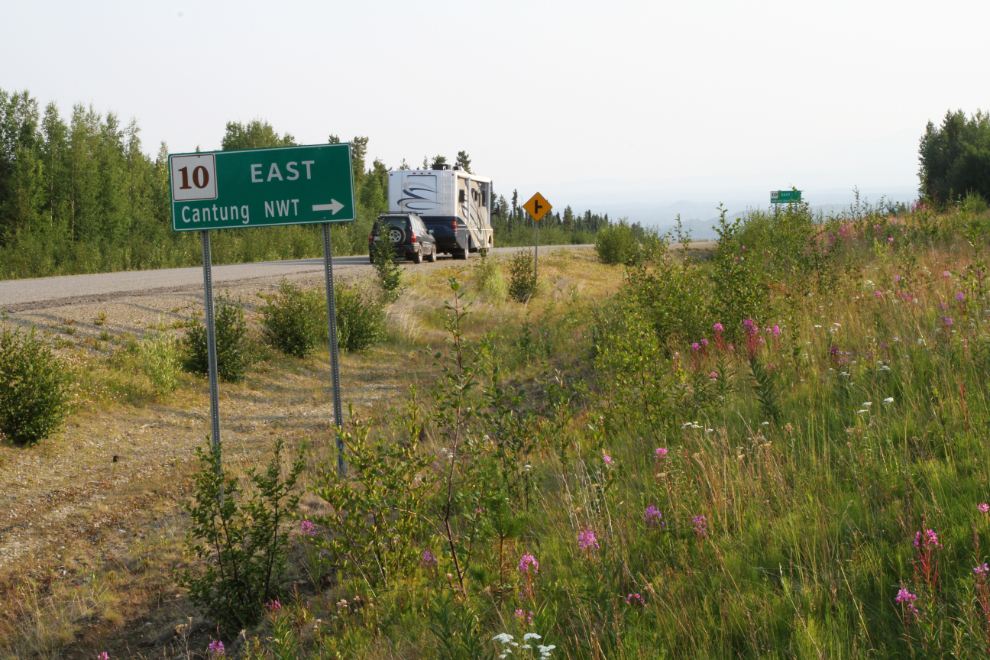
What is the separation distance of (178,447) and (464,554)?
5372mm

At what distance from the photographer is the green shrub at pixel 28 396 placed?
6953 millimetres

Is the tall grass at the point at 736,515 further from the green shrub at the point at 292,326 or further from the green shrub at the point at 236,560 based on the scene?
the green shrub at the point at 292,326

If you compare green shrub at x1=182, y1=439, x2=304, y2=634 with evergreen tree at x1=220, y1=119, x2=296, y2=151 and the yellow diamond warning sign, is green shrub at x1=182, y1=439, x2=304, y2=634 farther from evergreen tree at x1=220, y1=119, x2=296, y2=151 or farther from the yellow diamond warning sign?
evergreen tree at x1=220, y1=119, x2=296, y2=151

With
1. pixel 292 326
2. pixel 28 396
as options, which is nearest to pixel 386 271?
pixel 292 326

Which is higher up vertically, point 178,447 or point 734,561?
point 734,561

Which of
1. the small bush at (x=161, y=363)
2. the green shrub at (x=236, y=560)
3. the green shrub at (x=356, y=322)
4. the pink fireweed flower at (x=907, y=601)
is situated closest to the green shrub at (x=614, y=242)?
the green shrub at (x=356, y=322)

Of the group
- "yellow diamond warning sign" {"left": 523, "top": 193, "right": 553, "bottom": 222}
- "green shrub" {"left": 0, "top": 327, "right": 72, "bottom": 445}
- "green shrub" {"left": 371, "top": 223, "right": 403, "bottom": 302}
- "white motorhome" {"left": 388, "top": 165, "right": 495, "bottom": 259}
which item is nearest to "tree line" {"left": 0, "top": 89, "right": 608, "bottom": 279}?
"white motorhome" {"left": 388, "top": 165, "right": 495, "bottom": 259}

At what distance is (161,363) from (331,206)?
491 cm

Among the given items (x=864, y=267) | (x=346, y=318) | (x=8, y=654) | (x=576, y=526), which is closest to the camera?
(x=576, y=526)

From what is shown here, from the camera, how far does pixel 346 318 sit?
12.2 metres

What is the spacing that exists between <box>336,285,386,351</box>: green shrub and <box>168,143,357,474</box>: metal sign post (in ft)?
21.1

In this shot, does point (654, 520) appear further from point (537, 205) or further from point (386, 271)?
point (537, 205)

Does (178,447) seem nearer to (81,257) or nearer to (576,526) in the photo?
(576,526)

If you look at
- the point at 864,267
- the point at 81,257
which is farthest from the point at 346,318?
the point at 81,257
